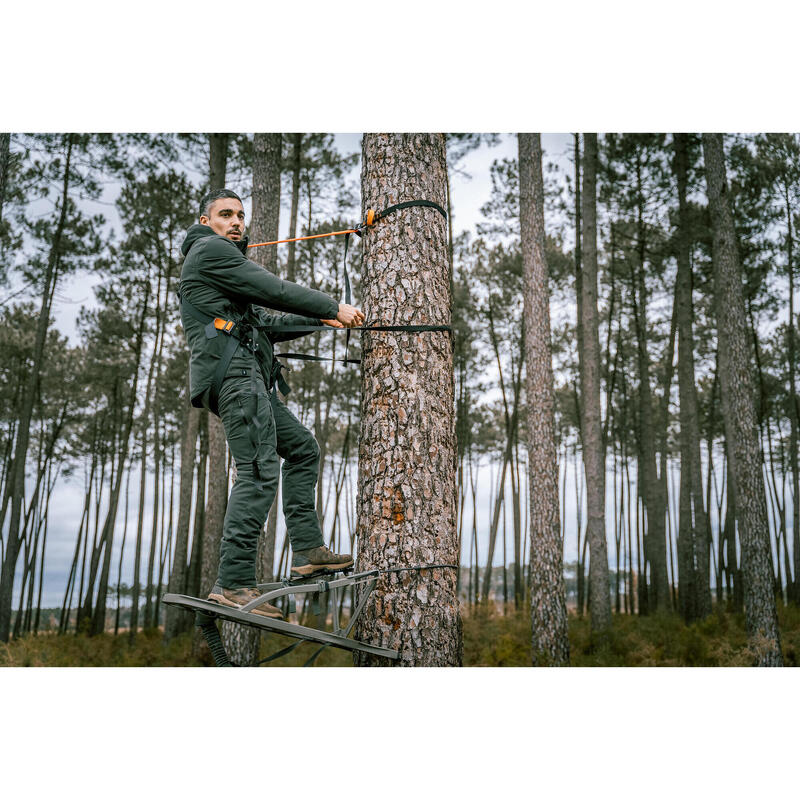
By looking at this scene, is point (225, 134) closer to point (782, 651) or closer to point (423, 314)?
point (423, 314)

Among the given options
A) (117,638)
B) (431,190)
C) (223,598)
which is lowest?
(117,638)

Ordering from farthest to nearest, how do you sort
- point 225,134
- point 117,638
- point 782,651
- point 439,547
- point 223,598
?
point 117,638 → point 225,134 → point 782,651 → point 439,547 → point 223,598

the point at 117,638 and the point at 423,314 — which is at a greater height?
the point at 423,314

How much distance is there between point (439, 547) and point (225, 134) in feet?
24.0

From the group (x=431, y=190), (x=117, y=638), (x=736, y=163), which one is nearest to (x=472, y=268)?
(x=736, y=163)

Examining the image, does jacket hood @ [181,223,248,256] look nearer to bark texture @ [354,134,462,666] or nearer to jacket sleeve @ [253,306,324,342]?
jacket sleeve @ [253,306,324,342]

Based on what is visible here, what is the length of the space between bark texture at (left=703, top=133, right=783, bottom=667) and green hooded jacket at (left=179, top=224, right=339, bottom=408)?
5782 millimetres

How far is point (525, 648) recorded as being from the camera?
22.7 ft

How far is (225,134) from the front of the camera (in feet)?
25.9

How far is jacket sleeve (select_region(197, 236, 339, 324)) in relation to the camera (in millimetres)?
2123

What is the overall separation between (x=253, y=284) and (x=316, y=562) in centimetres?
99

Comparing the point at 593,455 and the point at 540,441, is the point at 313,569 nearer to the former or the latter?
the point at 540,441

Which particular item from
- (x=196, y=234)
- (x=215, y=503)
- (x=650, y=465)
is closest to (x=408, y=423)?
(x=196, y=234)

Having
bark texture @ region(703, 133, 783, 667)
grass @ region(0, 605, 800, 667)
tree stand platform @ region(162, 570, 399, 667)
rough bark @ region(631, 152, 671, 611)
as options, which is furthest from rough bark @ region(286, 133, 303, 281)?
tree stand platform @ region(162, 570, 399, 667)
